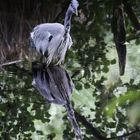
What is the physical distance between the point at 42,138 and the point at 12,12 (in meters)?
0.59

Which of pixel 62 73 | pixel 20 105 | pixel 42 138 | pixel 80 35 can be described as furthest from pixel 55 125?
pixel 62 73

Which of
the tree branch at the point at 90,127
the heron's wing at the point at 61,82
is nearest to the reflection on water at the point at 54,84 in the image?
the heron's wing at the point at 61,82

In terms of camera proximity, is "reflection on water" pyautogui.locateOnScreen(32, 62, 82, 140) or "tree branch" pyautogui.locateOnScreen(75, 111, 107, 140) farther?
"tree branch" pyautogui.locateOnScreen(75, 111, 107, 140)

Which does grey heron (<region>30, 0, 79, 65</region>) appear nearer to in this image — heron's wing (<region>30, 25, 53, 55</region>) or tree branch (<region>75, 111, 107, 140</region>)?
heron's wing (<region>30, 25, 53, 55</region>)

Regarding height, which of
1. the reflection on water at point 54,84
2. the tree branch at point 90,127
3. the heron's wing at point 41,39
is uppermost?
the heron's wing at point 41,39

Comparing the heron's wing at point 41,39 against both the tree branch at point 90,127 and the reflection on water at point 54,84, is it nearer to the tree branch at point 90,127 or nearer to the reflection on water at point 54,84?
the reflection on water at point 54,84

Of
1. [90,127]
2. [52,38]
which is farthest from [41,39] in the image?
[90,127]

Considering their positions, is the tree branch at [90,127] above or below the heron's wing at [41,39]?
below

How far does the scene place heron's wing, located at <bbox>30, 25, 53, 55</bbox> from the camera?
75cm

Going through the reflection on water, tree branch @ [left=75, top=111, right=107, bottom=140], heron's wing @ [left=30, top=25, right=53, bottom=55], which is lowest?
tree branch @ [left=75, top=111, right=107, bottom=140]

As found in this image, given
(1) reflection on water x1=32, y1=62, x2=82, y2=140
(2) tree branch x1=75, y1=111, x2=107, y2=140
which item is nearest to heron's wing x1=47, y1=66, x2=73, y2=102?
(1) reflection on water x1=32, y1=62, x2=82, y2=140

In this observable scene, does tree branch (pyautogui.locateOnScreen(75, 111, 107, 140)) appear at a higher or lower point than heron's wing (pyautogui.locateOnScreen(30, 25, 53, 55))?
lower

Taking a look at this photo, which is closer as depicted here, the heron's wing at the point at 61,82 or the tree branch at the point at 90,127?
the heron's wing at the point at 61,82

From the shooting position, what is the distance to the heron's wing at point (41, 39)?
75cm
